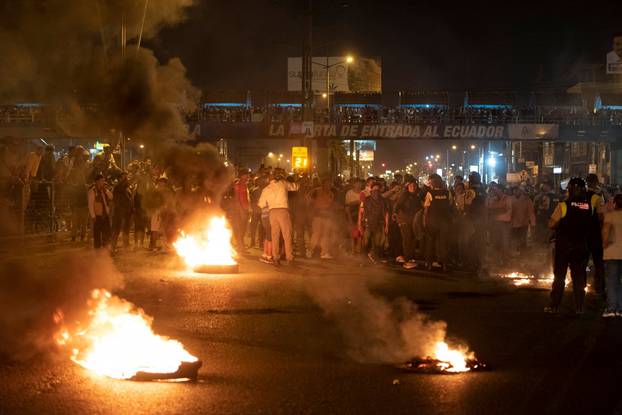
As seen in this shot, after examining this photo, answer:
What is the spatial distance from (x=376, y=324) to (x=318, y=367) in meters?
2.29

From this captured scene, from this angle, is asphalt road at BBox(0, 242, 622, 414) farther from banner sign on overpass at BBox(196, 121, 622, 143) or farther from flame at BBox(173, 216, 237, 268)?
banner sign on overpass at BBox(196, 121, 622, 143)

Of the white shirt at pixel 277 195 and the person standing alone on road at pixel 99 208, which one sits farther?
the person standing alone on road at pixel 99 208

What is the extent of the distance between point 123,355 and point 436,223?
367 inches

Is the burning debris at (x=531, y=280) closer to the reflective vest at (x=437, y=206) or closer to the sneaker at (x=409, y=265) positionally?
the reflective vest at (x=437, y=206)

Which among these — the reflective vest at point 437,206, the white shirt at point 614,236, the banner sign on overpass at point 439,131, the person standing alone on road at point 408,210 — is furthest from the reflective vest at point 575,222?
the banner sign on overpass at point 439,131

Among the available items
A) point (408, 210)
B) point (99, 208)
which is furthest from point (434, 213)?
point (99, 208)

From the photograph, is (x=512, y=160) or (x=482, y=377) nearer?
(x=482, y=377)

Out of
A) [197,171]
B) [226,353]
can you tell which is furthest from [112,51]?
[197,171]

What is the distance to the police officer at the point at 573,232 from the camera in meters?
10.4

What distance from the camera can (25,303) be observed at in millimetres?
8641

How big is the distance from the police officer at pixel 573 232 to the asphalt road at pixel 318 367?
624 mm

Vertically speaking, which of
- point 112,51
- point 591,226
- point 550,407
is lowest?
point 550,407

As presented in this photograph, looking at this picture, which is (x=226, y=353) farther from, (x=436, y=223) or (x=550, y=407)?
(x=436, y=223)

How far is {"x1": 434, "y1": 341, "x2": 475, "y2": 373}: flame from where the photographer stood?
7395mm
